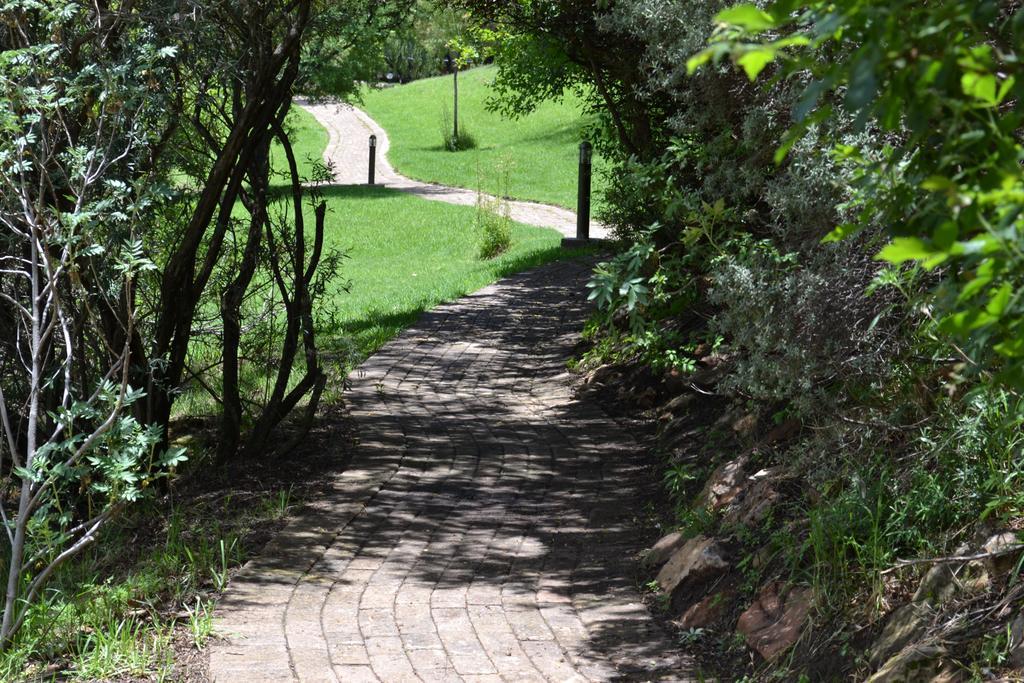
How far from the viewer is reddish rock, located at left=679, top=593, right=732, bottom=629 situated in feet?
16.8

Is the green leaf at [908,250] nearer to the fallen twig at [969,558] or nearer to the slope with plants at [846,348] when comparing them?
the slope with plants at [846,348]

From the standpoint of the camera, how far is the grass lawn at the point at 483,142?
1198 inches

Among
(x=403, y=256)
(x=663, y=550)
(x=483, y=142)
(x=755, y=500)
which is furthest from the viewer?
(x=483, y=142)

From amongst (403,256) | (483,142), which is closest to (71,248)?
(403,256)

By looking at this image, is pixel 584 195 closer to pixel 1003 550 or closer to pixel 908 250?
pixel 1003 550

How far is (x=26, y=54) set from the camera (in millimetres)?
5180

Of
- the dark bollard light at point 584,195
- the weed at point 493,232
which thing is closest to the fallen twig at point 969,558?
the dark bollard light at point 584,195

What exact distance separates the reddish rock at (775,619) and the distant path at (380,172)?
23.6ft

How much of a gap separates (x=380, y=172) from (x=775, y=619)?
32.8m

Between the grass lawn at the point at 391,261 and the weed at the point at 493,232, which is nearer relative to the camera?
the grass lawn at the point at 391,261

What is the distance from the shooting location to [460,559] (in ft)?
19.6

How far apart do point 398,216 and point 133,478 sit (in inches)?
847

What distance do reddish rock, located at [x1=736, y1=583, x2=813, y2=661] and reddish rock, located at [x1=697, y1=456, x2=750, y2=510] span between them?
102 centimetres

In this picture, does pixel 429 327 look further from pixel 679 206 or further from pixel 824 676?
pixel 824 676
